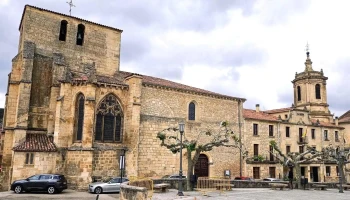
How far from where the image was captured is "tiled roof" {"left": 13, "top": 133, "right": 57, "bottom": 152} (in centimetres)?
2172

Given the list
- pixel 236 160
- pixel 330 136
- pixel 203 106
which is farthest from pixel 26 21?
pixel 330 136

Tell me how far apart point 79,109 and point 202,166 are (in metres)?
12.5

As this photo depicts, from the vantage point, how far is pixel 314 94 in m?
47.5

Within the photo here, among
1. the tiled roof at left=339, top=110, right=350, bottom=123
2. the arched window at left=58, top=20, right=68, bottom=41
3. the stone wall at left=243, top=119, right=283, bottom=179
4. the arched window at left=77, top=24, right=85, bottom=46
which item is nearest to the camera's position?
the arched window at left=58, top=20, right=68, bottom=41

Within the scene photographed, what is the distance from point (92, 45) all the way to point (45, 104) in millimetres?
6871

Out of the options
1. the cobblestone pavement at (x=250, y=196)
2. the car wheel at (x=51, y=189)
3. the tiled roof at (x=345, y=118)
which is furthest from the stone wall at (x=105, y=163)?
the tiled roof at (x=345, y=118)

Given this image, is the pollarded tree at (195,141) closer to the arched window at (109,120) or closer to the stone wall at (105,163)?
the arched window at (109,120)

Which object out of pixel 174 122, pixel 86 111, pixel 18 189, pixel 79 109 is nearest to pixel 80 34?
pixel 79 109

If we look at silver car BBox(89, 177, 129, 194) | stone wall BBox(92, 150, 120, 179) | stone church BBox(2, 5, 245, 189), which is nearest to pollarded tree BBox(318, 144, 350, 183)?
stone church BBox(2, 5, 245, 189)

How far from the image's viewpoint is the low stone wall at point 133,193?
12.4 meters

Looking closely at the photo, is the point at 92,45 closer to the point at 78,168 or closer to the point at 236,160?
the point at 78,168

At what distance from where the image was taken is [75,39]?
2692 centimetres

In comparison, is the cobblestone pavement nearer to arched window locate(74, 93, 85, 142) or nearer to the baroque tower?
arched window locate(74, 93, 85, 142)

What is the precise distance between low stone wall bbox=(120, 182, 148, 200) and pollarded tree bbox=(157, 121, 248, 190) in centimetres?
594
